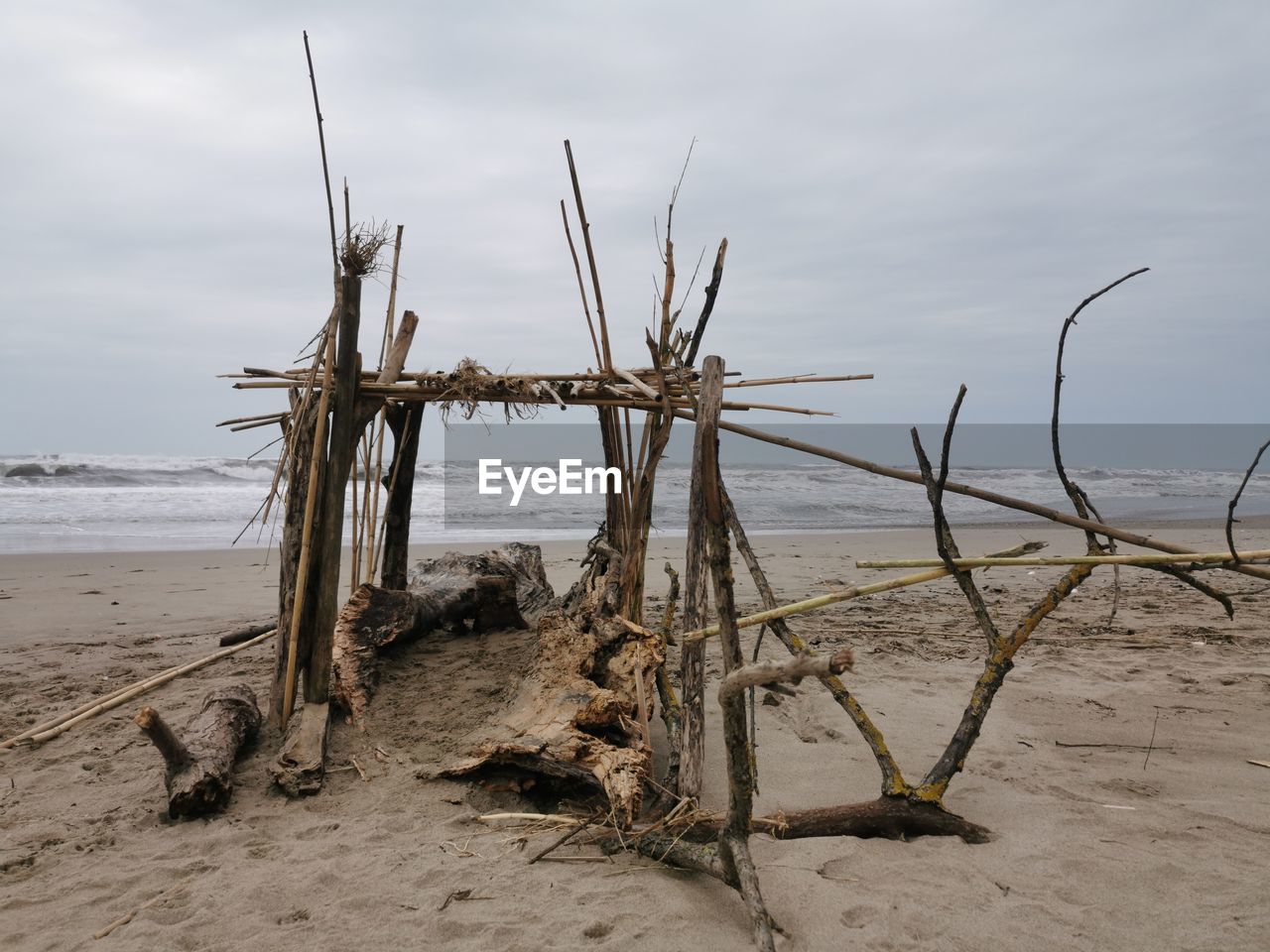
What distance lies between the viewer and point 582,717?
3580mm

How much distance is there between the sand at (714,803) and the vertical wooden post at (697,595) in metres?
0.40

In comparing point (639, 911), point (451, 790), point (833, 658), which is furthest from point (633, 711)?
point (833, 658)

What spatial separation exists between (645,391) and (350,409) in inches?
57.1

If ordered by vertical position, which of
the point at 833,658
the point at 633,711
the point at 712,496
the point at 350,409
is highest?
the point at 350,409

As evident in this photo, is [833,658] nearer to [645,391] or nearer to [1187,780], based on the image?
[645,391]

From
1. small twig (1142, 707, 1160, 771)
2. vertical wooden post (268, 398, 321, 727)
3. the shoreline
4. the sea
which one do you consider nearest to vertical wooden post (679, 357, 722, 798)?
vertical wooden post (268, 398, 321, 727)

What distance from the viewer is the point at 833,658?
173 centimetres

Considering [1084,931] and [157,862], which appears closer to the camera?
[1084,931]

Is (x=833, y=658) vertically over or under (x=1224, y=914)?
over

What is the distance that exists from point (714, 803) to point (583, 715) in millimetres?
646

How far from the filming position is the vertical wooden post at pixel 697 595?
2764mm

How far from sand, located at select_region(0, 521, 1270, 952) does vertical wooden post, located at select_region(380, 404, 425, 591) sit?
68 centimetres

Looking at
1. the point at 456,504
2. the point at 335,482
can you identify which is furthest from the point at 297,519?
the point at 456,504

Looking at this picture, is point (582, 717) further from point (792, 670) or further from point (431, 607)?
point (792, 670)
